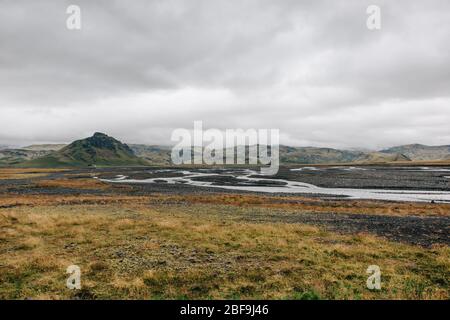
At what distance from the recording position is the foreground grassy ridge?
11344 millimetres

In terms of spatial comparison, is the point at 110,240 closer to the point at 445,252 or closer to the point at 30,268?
the point at 30,268

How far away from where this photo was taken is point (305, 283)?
1210cm

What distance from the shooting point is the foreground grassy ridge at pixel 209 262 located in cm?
1134

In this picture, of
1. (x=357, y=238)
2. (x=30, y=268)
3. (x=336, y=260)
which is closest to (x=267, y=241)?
(x=336, y=260)

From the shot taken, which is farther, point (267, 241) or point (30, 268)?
point (267, 241)

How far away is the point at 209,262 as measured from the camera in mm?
15039
